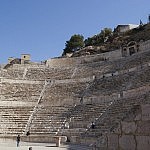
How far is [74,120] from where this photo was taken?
2389 centimetres

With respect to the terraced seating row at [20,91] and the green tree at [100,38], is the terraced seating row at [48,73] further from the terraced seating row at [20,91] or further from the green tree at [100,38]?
the green tree at [100,38]

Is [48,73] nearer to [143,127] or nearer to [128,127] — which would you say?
[128,127]

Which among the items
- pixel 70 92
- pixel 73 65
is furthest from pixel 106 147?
pixel 73 65

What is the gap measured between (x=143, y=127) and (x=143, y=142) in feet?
0.88

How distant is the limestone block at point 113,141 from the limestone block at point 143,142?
59 cm

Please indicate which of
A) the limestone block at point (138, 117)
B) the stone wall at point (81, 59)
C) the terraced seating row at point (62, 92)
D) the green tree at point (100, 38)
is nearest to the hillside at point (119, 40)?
the green tree at point (100, 38)

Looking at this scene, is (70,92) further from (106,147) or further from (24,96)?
(106,147)

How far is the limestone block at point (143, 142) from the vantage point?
18.0 feet

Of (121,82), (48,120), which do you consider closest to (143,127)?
(48,120)

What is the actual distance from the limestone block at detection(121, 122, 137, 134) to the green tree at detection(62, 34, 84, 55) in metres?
53.6

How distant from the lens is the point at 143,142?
5582 mm

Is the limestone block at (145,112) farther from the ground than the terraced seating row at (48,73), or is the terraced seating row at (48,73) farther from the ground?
the terraced seating row at (48,73)

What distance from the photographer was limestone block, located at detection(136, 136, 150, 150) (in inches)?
216

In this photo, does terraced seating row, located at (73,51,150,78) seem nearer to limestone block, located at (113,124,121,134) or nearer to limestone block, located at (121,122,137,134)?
limestone block, located at (113,124,121,134)
